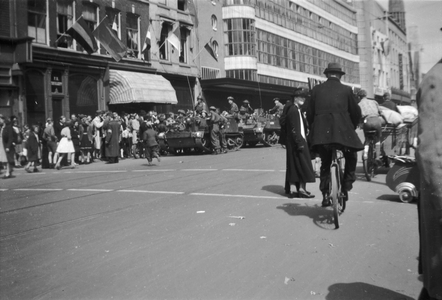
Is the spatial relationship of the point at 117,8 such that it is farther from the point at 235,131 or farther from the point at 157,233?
the point at 157,233

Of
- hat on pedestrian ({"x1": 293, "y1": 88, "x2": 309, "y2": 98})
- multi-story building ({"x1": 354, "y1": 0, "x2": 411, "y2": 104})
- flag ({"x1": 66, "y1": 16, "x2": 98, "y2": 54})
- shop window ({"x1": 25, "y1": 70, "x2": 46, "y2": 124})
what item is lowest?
hat on pedestrian ({"x1": 293, "y1": 88, "x2": 309, "y2": 98})

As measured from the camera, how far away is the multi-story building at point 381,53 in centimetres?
7569

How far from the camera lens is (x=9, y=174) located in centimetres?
1559

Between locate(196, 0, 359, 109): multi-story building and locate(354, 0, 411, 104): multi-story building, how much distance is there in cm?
1447

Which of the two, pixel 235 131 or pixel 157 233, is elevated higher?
pixel 235 131

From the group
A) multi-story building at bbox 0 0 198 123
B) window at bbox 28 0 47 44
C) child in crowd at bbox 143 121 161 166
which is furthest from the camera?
window at bbox 28 0 47 44

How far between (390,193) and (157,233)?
4.64m

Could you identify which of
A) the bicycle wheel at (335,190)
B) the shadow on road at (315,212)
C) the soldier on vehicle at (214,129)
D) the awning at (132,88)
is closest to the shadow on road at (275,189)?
the shadow on road at (315,212)

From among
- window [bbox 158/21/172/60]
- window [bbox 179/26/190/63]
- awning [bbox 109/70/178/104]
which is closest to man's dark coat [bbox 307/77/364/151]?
awning [bbox 109/70/178/104]

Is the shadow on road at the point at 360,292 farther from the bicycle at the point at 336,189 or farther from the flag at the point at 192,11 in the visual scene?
the flag at the point at 192,11

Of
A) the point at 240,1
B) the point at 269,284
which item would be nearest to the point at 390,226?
the point at 269,284

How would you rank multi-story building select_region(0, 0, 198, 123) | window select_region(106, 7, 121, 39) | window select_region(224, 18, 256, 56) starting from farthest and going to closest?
window select_region(224, 18, 256, 56) → window select_region(106, 7, 121, 39) → multi-story building select_region(0, 0, 198, 123)

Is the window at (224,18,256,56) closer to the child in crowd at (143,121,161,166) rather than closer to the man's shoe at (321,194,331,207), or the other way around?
the child in crowd at (143,121,161,166)

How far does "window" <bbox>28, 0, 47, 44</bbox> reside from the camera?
2372 cm
